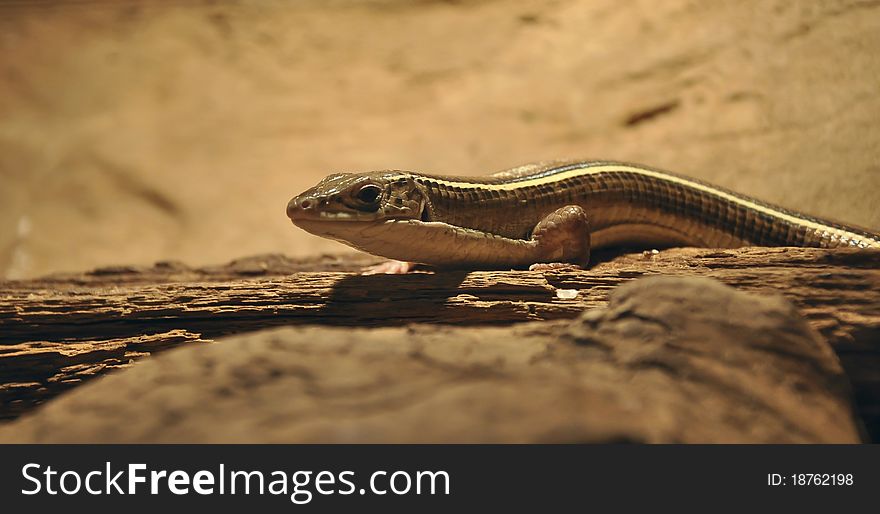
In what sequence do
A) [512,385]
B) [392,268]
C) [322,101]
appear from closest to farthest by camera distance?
[512,385], [392,268], [322,101]

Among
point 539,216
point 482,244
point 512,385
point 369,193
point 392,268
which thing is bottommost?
point 512,385

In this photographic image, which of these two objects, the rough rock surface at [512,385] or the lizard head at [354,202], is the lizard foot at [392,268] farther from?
the rough rock surface at [512,385]

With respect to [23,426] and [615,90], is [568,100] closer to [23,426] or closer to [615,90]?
[615,90]

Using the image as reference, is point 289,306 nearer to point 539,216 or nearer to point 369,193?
point 369,193

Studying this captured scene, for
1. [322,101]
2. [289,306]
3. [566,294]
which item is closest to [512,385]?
[566,294]

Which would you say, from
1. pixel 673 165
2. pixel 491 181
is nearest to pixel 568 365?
pixel 491 181
